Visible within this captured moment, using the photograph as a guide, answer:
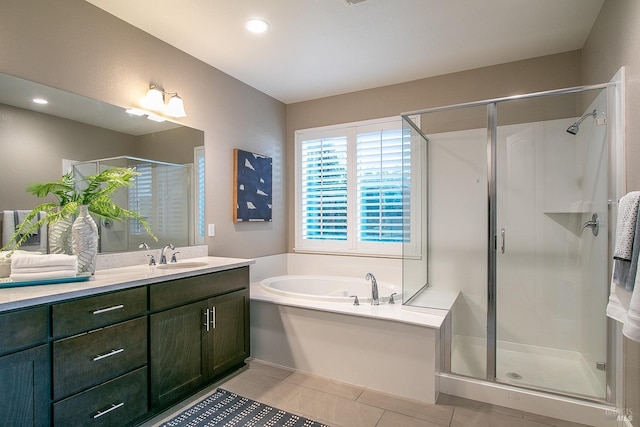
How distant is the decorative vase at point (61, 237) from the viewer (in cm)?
201

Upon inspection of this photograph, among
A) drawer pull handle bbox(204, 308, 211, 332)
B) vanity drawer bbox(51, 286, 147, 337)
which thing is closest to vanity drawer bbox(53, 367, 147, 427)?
vanity drawer bbox(51, 286, 147, 337)

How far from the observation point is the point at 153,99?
2541 millimetres

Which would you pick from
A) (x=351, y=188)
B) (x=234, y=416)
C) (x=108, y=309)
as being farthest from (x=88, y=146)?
(x=351, y=188)

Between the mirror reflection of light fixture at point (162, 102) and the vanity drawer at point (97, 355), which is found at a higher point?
the mirror reflection of light fixture at point (162, 102)

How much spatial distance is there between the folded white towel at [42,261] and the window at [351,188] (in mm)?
2484

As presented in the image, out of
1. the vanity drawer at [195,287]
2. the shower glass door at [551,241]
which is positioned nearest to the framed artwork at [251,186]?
the vanity drawer at [195,287]

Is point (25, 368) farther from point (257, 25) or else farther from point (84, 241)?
point (257, 25)

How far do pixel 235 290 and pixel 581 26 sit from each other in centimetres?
325

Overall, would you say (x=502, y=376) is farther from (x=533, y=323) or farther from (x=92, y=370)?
(x=92, y=370)

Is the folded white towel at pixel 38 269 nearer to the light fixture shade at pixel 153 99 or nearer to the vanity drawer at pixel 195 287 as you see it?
the vanity drawer at pixel 195 287

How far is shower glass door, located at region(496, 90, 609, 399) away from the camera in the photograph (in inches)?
89.0

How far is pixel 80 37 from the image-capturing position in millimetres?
2139

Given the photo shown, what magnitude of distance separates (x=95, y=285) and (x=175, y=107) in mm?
1544

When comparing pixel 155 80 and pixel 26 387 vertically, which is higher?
pixel 155 80
